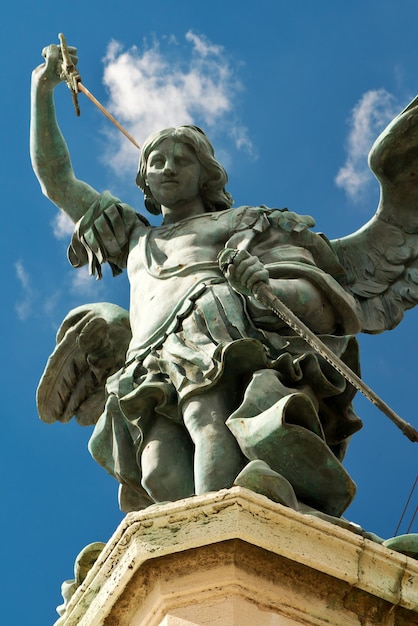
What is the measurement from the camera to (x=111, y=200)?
9.60m

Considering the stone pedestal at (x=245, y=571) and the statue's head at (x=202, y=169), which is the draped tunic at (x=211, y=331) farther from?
the stone pedestal at (x=245, y=571)

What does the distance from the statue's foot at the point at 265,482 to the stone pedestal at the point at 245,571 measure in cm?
39

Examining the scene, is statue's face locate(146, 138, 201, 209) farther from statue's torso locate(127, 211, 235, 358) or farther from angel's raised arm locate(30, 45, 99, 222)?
angel's raised arm locate(30, 45, 99, 222)

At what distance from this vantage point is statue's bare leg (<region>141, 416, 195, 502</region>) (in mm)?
7754

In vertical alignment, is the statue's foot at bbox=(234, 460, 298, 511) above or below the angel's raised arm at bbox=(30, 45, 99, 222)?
below

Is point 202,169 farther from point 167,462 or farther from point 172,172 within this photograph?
point 167,462

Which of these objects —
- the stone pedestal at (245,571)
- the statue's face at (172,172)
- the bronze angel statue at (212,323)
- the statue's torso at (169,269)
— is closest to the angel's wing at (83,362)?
the bronze angel statue at (212,323)

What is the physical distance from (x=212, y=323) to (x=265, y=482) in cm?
146

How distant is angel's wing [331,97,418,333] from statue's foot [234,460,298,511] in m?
2.54

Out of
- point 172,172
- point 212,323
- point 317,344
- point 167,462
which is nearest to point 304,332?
point 317,344

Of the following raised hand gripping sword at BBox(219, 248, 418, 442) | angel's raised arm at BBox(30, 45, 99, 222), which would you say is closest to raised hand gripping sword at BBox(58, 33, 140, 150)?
angel's raised arm at BBox(30, 45, 99, 222)

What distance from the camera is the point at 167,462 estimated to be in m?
7.82

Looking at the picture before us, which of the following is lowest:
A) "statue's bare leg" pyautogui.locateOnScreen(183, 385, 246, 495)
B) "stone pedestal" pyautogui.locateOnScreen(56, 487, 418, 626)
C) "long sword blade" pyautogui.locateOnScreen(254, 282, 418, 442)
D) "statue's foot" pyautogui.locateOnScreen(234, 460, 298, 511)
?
"stone pedestal" pyautogui.locateOnScreen(56, 487, 418, 626)

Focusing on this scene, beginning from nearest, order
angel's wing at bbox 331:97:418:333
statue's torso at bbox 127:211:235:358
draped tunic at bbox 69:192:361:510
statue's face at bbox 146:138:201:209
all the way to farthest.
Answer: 1. draped tunic at bbox 69:192:361:510
2. statue's torso at bbox 127:211:235:358
3. statue's face at bbox 146:138:201:209
4. angel's wing at bbox 331:97:418:333
